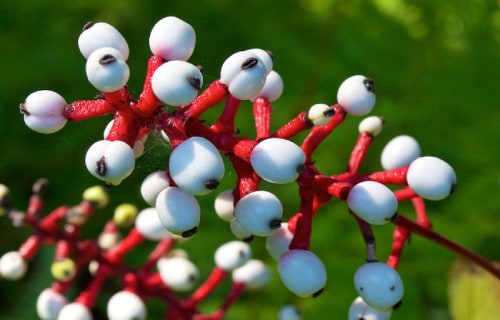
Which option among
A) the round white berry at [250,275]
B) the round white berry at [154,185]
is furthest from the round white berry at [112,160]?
the round white berry at [250,275]

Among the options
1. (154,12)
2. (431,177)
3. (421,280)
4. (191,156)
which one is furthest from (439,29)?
(191,156)

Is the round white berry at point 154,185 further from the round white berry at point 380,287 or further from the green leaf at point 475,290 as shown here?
the green leaf at point 475,290

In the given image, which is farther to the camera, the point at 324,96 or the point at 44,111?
the point at 324,96

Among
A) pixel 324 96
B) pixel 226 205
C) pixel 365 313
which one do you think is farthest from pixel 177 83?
pixel 324 96

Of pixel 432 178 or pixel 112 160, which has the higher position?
pixel 112 160

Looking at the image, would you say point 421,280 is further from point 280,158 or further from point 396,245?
point 280,158

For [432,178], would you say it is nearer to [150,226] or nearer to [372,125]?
[372,125]
